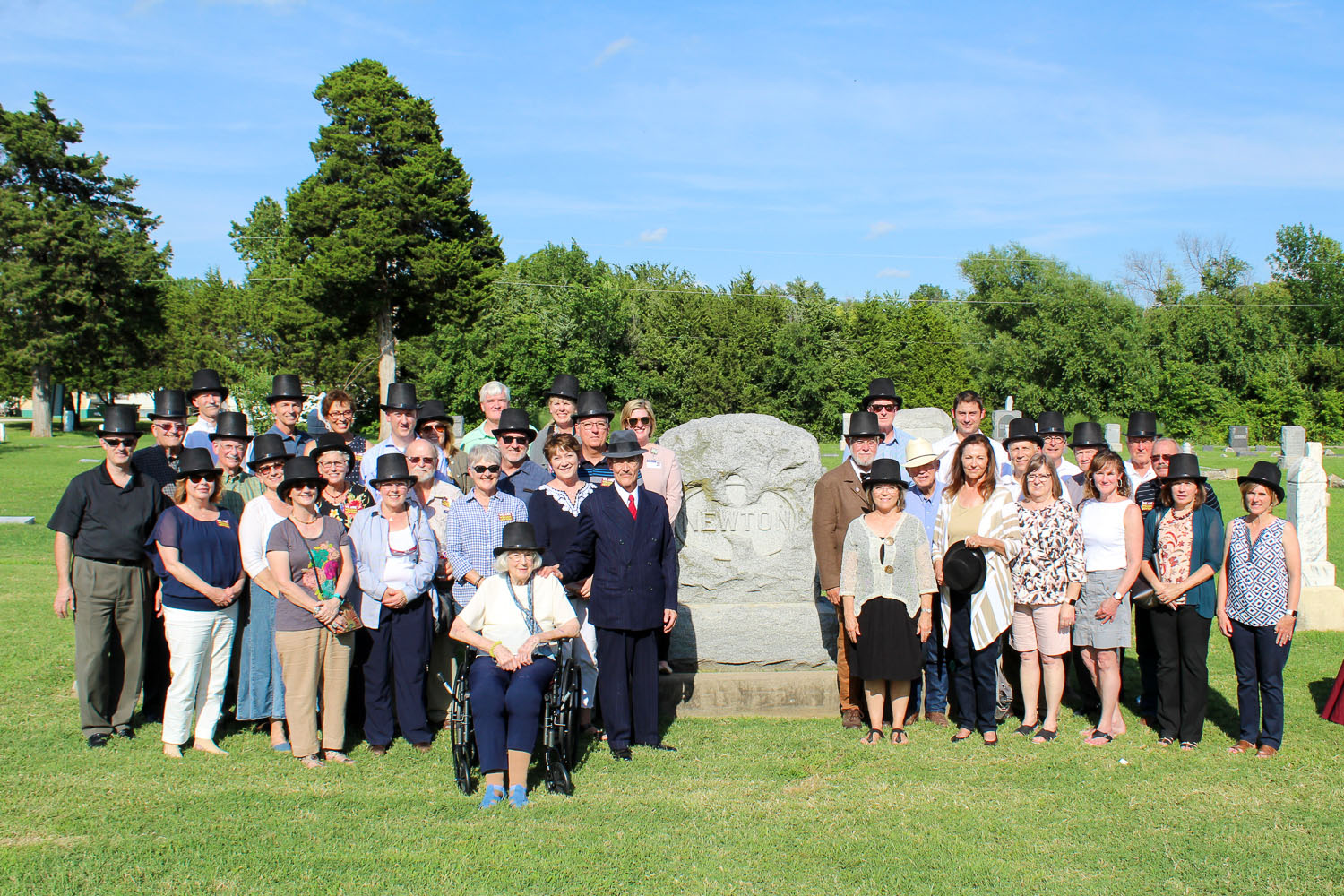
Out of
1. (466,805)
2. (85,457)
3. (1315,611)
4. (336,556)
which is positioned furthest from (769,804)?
(85,457)

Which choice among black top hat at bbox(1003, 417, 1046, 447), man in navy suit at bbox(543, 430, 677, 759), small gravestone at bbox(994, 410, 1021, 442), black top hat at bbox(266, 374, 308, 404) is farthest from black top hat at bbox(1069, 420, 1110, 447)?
small gravestone at bbox(994, 410, 1021, 442)

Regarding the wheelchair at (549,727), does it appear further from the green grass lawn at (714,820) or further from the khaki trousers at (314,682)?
the khaki trousers at (314,682)

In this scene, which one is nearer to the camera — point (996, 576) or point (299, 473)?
point (299, 473)

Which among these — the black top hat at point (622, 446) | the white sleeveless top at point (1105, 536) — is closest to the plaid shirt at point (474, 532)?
the black top hat at point (622, 446)

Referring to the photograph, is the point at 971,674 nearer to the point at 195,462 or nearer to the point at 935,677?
the point at 935,677

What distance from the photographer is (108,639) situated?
214 inches

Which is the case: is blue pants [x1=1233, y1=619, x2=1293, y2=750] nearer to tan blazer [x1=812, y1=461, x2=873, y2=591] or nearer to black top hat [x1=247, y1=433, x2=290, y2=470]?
tan blazer [x1=812, y1=461, x2=873, y2=591]

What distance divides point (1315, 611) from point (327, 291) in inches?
1206

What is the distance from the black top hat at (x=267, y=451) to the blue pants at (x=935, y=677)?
4.00m

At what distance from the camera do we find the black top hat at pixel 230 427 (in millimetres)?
5789

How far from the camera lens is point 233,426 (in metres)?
5.82

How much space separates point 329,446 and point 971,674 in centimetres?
403

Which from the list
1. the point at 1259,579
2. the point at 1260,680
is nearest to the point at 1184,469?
the point at 1259,579

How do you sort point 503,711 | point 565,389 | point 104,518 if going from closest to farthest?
1. point 503,711
2. point 104,518
3. point 565,389
